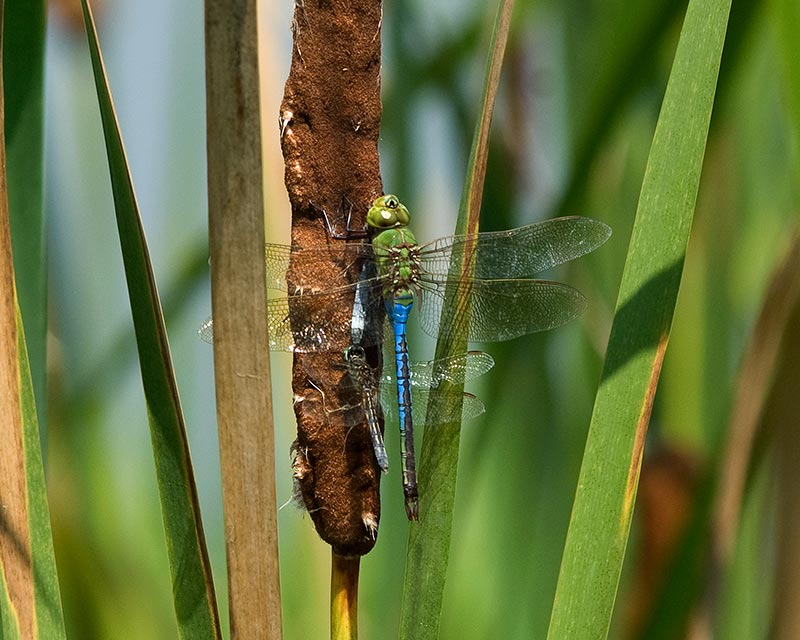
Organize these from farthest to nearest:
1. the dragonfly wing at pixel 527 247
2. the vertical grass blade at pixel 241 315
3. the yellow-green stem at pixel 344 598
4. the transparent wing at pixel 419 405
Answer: the dragonfly wing at pixel 527 247
the transparent wing at pixel 419 405
the yellow-green stem at pixel 344 598
the vertical grass blade at pixel 241 315

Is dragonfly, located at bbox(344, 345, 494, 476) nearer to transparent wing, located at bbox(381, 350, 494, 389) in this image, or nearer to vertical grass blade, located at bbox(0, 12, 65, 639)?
transparent wing, located at bbox(381, 350, 494, 389)

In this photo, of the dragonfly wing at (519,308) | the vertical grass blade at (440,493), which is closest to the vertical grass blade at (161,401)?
the vertical grass blade at (440,493)

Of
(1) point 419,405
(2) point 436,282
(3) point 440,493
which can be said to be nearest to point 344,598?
(3) point 440,493

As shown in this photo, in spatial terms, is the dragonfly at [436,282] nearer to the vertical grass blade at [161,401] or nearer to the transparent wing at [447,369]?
the transparent wing at [447,369]

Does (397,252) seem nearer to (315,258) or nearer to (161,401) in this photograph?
(315,258)

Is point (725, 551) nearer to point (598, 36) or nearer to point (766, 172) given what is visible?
point (766, 172)

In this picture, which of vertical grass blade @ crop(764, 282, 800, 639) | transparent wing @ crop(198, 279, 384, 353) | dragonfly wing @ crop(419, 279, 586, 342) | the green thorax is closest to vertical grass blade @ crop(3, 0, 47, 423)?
transparent wing @ crop(198, 279, 384, 353)
